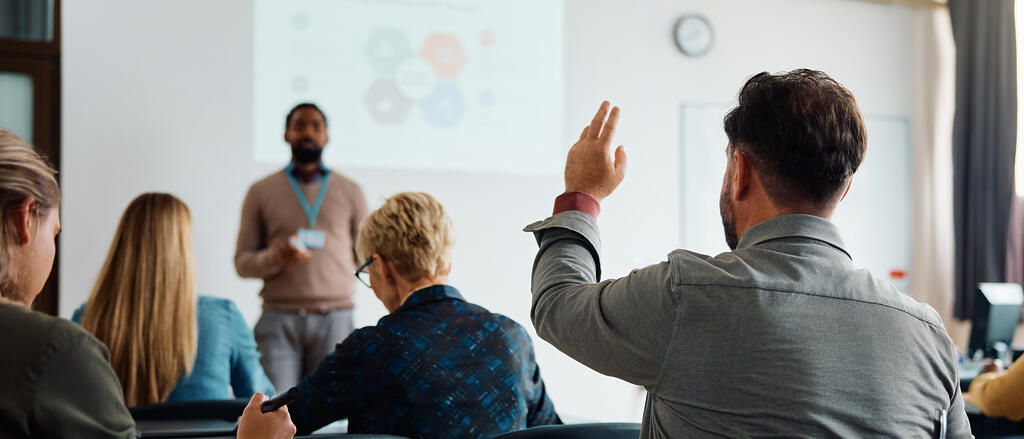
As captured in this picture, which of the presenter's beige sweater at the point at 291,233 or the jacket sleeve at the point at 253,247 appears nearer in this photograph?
the jacket sleeve at the point at 253,247

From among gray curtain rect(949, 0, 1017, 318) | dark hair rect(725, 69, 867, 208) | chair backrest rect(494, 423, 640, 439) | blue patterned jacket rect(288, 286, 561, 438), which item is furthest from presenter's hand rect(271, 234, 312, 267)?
gray curtain rect(949, 0, 1017, 318)

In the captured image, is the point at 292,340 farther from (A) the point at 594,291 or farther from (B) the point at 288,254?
(A) the point at 594,291

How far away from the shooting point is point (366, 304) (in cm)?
470

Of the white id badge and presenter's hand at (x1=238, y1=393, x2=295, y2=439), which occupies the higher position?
the white id badge

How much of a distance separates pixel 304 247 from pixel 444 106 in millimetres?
1428

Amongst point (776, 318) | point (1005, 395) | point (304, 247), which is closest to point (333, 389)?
point (776, 318)

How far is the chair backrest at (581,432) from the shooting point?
4.70ft

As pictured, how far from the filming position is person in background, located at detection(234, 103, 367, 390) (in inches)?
153

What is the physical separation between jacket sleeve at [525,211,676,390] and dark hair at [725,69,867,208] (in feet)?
0.66

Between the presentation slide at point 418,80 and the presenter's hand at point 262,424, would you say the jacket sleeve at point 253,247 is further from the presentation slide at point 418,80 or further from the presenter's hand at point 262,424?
the presenter's hand at point 262,424

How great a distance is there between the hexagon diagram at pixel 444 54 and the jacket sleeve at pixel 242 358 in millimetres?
2639

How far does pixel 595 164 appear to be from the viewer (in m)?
1.24

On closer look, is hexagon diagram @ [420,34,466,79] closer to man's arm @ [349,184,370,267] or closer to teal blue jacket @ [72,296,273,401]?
man's arm @ [349,184,370,267]

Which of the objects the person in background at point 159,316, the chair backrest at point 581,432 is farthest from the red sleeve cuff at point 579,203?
the person in background at point 159,316
